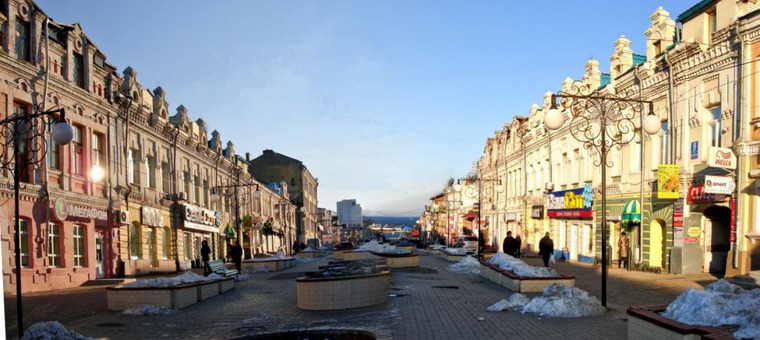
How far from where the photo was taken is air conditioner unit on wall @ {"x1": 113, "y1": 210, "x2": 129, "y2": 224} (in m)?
22.7

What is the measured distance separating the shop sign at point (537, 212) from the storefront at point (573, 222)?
5.55 feet

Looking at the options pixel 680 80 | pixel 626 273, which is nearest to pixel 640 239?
pixel 626 273

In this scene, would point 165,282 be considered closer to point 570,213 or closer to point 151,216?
point 151,216

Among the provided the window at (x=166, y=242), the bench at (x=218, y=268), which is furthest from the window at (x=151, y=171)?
the bench at (x=218, y=268)

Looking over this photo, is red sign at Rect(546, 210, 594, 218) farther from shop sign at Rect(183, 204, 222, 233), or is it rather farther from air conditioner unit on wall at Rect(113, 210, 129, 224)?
air conditioner unit on wall at Rect(113, 210, 129, 224)

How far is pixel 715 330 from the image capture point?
18.7 feet

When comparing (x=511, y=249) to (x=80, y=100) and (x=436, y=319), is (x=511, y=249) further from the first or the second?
(x=80, y=100)

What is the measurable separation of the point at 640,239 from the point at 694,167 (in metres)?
4.56

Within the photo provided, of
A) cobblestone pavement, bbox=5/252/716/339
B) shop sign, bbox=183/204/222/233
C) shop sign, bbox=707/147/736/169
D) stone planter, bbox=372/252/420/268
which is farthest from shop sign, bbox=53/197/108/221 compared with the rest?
shop sign, bbox=707/147/736/169

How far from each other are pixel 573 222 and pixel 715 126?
13.0 meters

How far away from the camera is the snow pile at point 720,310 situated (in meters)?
5.59

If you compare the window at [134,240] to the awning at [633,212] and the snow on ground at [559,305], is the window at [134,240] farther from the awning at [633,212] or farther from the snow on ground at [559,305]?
the awning at [633,212]

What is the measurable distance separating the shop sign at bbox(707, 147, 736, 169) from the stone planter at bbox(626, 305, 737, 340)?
11470 mm

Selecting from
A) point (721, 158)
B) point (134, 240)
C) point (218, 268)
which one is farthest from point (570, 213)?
point (134, 240)
